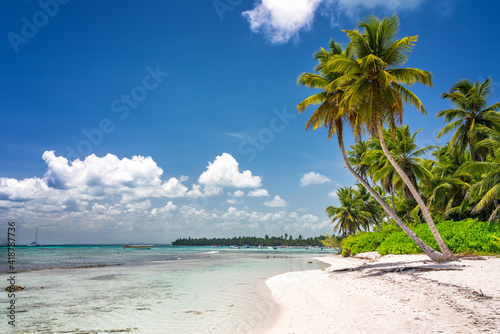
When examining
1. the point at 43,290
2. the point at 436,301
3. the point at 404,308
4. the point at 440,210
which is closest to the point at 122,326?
the point at 404,308

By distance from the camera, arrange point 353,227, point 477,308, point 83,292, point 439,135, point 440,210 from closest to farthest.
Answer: point 477,308 → point 83,292 → point 439,135 → point 440,210 → point 353,227

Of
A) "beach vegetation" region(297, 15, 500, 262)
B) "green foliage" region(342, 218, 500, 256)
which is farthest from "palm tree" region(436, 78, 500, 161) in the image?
"green foliage" region(342, 218, 500, 256)

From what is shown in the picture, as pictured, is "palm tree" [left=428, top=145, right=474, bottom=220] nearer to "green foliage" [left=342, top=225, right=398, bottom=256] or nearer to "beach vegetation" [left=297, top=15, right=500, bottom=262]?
"beach vegetation" [left=297, top=15, right=500, bottom=262]

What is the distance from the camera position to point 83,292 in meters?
14.0

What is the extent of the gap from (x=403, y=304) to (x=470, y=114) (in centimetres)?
2435

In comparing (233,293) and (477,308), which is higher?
(477,308)

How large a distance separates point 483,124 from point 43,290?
3309 centimetres

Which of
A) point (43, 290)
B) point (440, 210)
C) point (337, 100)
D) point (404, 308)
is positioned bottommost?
point (43, 290)

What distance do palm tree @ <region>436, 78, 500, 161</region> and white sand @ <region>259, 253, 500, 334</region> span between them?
16.8m

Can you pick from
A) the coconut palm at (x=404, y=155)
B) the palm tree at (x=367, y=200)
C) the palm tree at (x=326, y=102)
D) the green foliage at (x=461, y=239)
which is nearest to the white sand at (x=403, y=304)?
the green foliage at (x=461, y=239)

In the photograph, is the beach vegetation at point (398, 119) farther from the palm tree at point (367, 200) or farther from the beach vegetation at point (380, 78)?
the palm tree at point (367, 200)

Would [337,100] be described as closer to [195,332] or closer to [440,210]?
[195,332]

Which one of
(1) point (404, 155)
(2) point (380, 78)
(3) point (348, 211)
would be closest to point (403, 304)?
(2) point (380, 78)

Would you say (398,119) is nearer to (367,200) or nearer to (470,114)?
(470,114)
